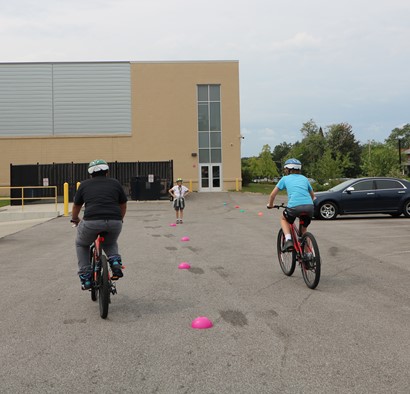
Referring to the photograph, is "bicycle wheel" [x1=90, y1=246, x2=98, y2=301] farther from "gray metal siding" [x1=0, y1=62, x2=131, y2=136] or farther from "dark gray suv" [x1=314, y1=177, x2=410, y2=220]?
"gray metal siding" [x1=0, y1=62, x2=131, y2=136]

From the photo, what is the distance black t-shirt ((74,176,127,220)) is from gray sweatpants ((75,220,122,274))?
67 millimetres

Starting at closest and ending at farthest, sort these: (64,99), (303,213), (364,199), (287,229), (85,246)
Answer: (85,246), (303,213), (287,229), (364,199), (64,99)

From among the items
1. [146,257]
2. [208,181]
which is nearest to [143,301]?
[146,257]

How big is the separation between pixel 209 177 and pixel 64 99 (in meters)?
14.9

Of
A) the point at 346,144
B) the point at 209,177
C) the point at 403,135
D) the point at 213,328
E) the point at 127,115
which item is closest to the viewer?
the point at 213,328

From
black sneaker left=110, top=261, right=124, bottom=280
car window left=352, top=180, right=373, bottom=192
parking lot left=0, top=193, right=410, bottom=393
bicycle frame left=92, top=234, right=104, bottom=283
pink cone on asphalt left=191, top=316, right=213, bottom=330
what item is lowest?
parking lot left=0, top=193, right=410, bottom=393

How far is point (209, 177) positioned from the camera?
42.9 meters

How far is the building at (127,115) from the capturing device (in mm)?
42156

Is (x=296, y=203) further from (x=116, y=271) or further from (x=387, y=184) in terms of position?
(x=387, y=184)

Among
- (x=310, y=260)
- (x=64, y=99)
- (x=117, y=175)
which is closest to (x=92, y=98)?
(x=64, y=99)

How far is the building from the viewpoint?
4216 cm

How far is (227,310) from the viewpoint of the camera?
5.20 meters

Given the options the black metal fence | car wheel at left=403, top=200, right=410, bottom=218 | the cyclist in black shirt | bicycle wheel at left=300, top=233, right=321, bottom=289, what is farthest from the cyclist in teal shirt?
the black metal fence

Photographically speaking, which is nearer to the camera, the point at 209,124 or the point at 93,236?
the point at 93,236
